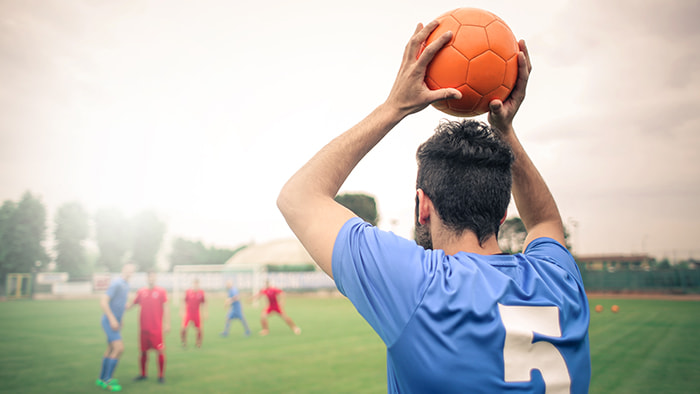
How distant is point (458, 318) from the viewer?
1.37 m

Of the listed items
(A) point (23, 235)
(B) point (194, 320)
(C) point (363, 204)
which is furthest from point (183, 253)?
(B) point (194, 320)

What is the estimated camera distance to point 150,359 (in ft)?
42.9

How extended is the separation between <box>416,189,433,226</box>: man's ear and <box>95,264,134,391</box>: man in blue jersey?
9433 millimetres

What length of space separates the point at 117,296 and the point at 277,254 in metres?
58.9

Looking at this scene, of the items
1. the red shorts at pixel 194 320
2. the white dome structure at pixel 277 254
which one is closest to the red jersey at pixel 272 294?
the red shorts at pixel 194 320

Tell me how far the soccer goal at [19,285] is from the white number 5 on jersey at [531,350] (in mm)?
55594

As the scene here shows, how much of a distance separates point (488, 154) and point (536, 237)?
2.32ft

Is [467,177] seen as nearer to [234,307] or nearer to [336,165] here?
[336,165]

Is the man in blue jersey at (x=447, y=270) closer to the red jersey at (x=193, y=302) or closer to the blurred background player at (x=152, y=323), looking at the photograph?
the blurred background player at (x=152, y=323)

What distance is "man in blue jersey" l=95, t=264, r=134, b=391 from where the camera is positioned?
30.8 feet

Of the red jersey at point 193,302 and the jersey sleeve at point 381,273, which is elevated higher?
the jersey sleeve at point 381,273

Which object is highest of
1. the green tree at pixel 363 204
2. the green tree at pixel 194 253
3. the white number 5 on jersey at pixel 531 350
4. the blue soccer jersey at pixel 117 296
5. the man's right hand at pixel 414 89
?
the green tree at pixel 363 204

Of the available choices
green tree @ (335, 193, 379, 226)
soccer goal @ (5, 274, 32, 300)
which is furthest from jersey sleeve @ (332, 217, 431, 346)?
green tree @ (335, 193, 379, 226)

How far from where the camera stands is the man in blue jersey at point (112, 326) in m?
9.39
